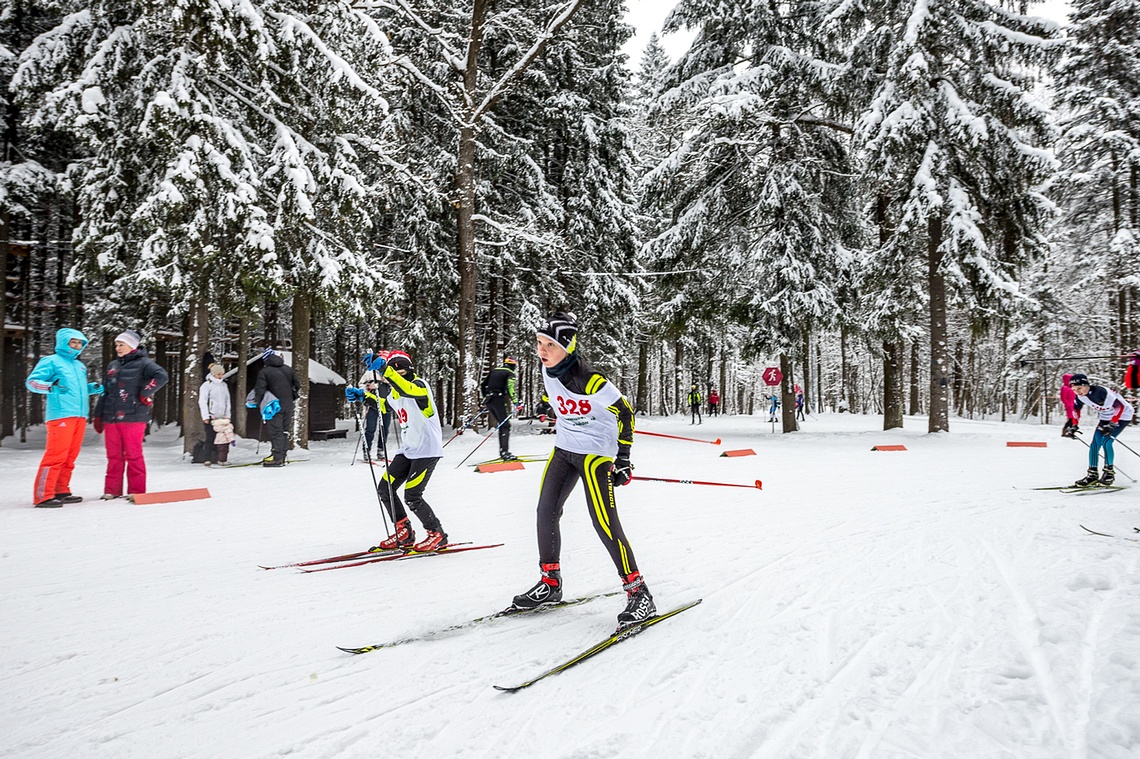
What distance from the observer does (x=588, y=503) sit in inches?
166

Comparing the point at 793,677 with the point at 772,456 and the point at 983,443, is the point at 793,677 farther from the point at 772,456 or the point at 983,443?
the point at 983,443

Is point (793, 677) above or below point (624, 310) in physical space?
below

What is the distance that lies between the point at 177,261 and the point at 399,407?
31.5 feet

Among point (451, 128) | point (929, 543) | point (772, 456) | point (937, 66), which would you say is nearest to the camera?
point (929, 543)

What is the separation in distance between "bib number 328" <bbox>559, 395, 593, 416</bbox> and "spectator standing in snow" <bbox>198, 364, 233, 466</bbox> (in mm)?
10917

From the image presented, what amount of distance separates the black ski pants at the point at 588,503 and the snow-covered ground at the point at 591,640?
0.49 metres

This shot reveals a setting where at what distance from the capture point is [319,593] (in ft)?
16.1

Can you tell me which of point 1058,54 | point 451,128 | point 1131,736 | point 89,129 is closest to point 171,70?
point 89,129

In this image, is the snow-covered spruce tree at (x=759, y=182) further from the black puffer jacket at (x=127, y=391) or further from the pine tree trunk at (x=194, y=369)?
the black puffer jacket at (x=127, y=391)

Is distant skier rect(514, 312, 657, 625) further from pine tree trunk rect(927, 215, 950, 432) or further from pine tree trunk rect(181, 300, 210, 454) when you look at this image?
pine tree trunk rect(927, 215, 950, 432)

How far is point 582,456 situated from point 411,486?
2.43m

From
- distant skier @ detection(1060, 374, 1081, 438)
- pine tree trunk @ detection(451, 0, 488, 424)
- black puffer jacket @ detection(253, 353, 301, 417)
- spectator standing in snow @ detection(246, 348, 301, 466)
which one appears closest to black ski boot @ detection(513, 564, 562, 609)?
distant skier @ detection(1060, 374, 1081, 438)

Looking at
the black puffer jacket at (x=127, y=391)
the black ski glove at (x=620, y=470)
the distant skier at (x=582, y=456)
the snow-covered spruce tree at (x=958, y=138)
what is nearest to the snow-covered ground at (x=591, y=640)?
the distant skier at (x=582, y=456)

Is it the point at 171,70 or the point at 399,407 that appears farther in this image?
the point at 171,70
